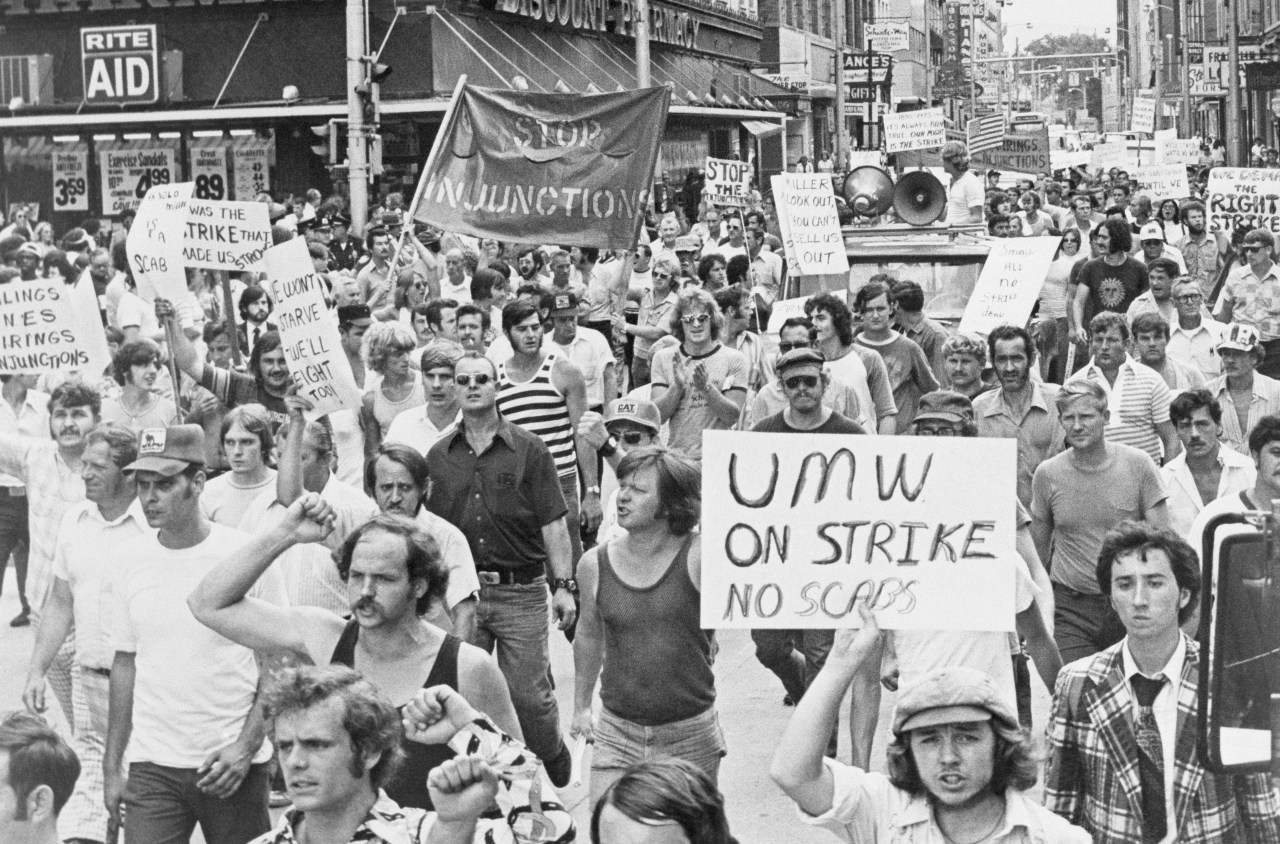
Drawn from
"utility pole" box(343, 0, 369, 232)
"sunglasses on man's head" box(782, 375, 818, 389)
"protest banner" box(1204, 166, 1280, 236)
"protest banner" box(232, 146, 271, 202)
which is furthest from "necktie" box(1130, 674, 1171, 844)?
"protest banner" box(232, 146, 271, 202)

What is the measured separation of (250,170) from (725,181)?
54.0ft

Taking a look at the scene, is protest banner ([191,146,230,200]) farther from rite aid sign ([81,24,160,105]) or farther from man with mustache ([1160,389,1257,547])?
man with mustache ([1160,389,1257,547])

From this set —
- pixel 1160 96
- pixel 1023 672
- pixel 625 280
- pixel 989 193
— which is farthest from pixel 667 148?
pixel 1160 96

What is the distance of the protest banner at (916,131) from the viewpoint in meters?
32.2

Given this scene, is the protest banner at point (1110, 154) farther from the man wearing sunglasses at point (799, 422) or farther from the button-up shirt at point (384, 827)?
the button-up shirt at point (384, 827)

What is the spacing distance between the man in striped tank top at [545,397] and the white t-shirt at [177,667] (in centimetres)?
424

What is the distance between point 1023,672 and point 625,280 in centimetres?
887

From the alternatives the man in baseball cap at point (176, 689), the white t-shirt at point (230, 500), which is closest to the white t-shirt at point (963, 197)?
the white t-shirt at point (230, 500)

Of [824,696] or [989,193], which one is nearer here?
[824,696]

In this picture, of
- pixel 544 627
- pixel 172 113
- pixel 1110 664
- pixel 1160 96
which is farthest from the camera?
pixel 1160 96

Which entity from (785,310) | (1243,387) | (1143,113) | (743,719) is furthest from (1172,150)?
(743,719)

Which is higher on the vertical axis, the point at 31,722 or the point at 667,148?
the point at 667,148

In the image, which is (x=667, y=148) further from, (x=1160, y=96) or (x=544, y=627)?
(x=1160, y=96)

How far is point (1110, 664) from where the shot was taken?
5.14 meters
